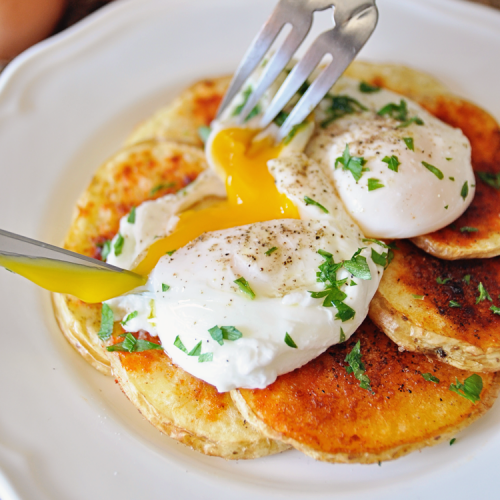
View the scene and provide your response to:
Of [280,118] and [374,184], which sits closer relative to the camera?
[374,184]

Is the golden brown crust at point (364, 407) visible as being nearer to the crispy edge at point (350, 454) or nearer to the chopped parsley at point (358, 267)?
the crispy edge at point (350, 454)

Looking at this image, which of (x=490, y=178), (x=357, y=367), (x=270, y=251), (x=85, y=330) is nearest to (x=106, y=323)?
(x=85, y=330)

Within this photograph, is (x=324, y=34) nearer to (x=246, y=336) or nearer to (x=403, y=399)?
(x=246, y=336)

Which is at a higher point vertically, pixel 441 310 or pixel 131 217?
pixel 131 217

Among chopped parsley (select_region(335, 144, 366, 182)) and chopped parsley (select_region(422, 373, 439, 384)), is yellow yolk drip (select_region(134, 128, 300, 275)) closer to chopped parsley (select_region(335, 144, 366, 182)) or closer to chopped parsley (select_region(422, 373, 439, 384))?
Result: chopped parsley (select_region(335, 144, 366, 182))

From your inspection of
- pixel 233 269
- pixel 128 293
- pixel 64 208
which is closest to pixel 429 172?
pixel 233 269

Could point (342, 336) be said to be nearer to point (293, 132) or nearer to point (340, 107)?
point (293, 132)
